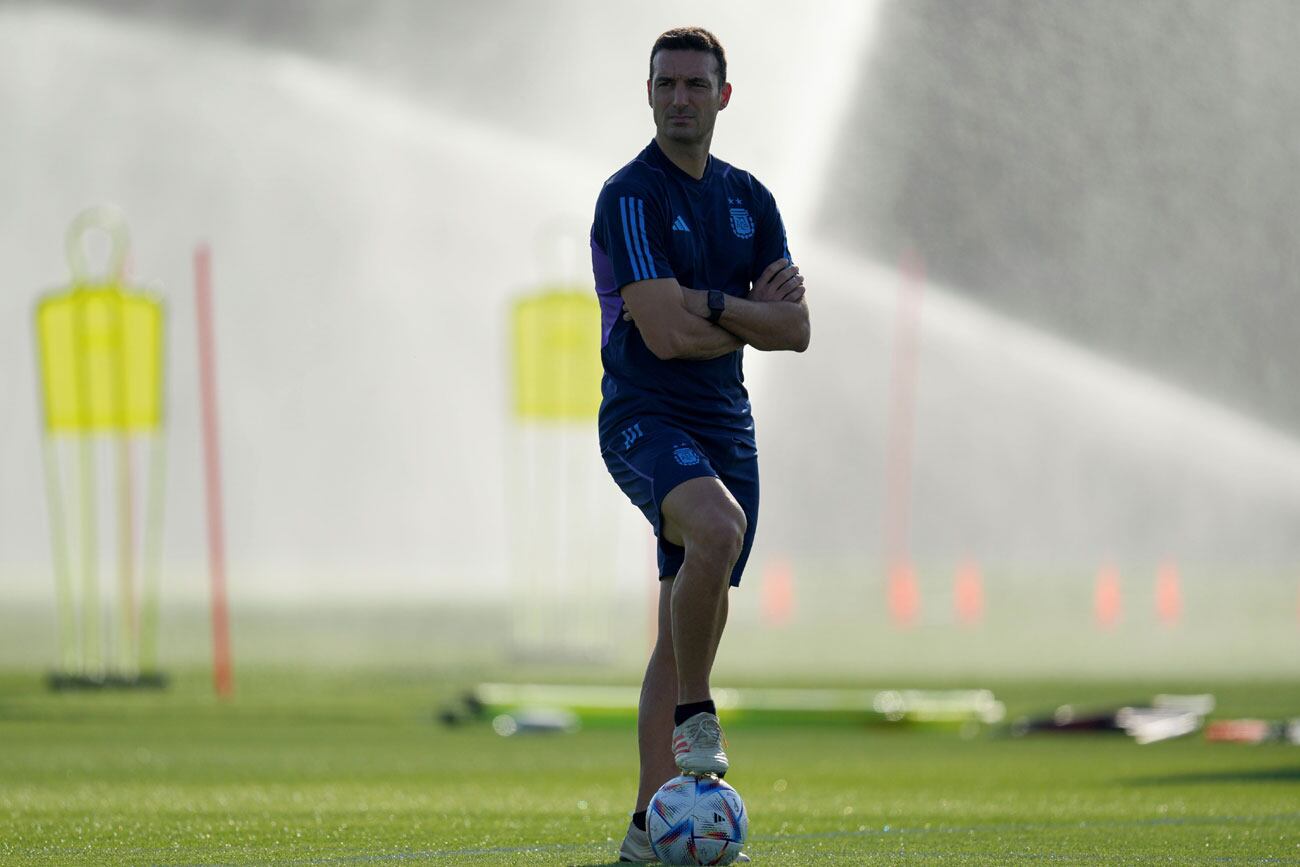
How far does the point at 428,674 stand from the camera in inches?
561

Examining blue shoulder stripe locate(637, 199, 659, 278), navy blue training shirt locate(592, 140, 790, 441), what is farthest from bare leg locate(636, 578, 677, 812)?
→ blue shoulder stripe locate(637, 199, 659, 278)

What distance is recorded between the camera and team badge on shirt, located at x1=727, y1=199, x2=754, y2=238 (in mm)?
4570

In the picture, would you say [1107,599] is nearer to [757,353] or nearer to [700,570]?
[757,353]

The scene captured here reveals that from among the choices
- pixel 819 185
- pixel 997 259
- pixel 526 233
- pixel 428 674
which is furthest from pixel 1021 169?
pixel 428 674

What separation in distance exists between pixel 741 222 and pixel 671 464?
59cm

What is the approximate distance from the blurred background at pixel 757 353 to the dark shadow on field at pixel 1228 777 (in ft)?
27.1

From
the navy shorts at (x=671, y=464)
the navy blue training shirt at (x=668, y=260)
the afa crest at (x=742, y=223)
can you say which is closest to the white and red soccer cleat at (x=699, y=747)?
the navy shorts at (x=671, y=464)

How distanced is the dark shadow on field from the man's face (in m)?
3.15

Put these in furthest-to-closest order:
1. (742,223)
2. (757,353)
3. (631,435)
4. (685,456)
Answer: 1. (757,353)
2. (742,223)
3. (631,435)
4. (685,456)

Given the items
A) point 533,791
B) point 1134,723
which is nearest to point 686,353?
point 533,791

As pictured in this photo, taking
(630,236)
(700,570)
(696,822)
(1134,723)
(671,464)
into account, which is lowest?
(1134,723)

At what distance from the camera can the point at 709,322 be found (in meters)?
4.40

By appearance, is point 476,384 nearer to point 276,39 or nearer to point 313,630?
point 276,39

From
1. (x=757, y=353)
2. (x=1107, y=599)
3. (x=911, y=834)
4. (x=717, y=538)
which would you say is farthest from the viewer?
(x=1107, y=599)
